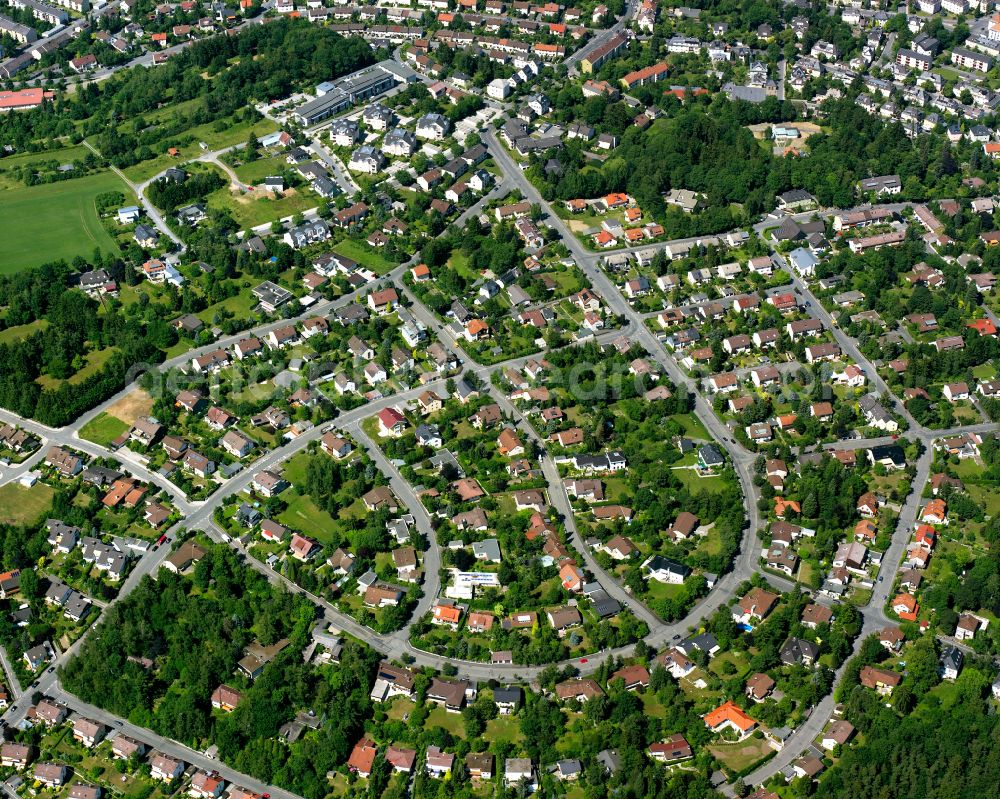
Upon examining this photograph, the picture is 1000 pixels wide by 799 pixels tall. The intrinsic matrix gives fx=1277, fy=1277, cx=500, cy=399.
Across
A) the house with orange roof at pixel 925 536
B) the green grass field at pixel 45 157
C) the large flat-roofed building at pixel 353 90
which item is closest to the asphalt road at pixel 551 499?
the house with orange roof at pixel 925 536

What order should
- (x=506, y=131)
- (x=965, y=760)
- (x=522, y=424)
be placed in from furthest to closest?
(x=506, y=131) → (x=522, y=424) → (x=965, y=760)

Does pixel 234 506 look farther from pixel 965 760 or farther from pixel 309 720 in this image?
pixel 965 760

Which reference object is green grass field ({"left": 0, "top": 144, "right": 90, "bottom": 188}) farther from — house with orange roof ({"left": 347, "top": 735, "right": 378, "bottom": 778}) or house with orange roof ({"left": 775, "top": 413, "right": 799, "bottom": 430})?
house with orange roof ({"left": 347, "top": 735, "right": 378, "bottom": 778})

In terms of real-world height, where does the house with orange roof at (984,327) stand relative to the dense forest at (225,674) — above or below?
below

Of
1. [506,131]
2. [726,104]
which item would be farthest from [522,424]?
[726,104]

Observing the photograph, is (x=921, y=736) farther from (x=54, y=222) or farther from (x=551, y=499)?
(x=54, y=222)

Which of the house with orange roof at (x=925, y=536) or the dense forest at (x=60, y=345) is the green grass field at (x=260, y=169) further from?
the house with orange roof at (x=925, y=536)

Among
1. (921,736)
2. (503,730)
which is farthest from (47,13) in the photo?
(921,736)
